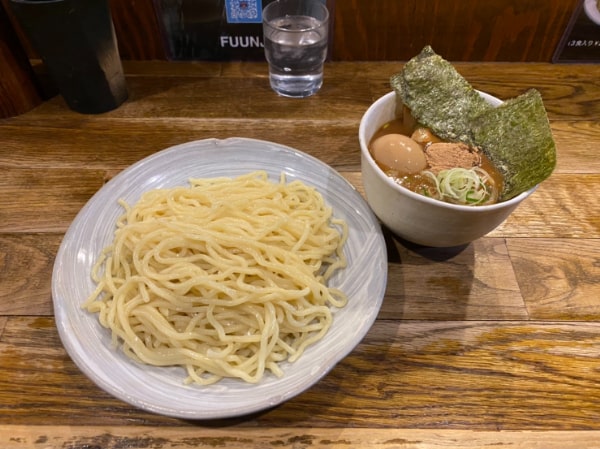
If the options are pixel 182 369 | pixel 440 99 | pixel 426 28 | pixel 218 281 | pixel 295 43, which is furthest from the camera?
pixel 426 28

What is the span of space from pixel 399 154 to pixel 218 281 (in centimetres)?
62

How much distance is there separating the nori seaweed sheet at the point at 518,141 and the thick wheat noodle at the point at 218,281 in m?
0.49

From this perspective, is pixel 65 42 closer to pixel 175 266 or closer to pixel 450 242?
pixel 175 266

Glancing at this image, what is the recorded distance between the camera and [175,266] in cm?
129

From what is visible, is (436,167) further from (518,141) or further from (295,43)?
(295,43)

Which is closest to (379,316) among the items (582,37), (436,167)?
(436,167)

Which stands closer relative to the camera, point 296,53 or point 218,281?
point 218,281

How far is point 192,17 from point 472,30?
1.30 m

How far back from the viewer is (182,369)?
45.2 inches

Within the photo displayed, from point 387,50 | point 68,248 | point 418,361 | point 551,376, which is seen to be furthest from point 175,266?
point 387,50

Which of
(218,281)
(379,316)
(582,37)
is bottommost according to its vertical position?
(379,316)

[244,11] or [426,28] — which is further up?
[244,11]

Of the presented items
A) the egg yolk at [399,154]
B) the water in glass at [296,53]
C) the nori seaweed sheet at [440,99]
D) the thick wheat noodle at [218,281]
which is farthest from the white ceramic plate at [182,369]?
the water in glass at [296,53]

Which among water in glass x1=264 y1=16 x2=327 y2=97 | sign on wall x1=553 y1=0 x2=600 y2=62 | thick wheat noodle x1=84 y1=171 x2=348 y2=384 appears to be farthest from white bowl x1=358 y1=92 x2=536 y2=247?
sign on wall x1=553 y1=0 x2=600 y2=62
